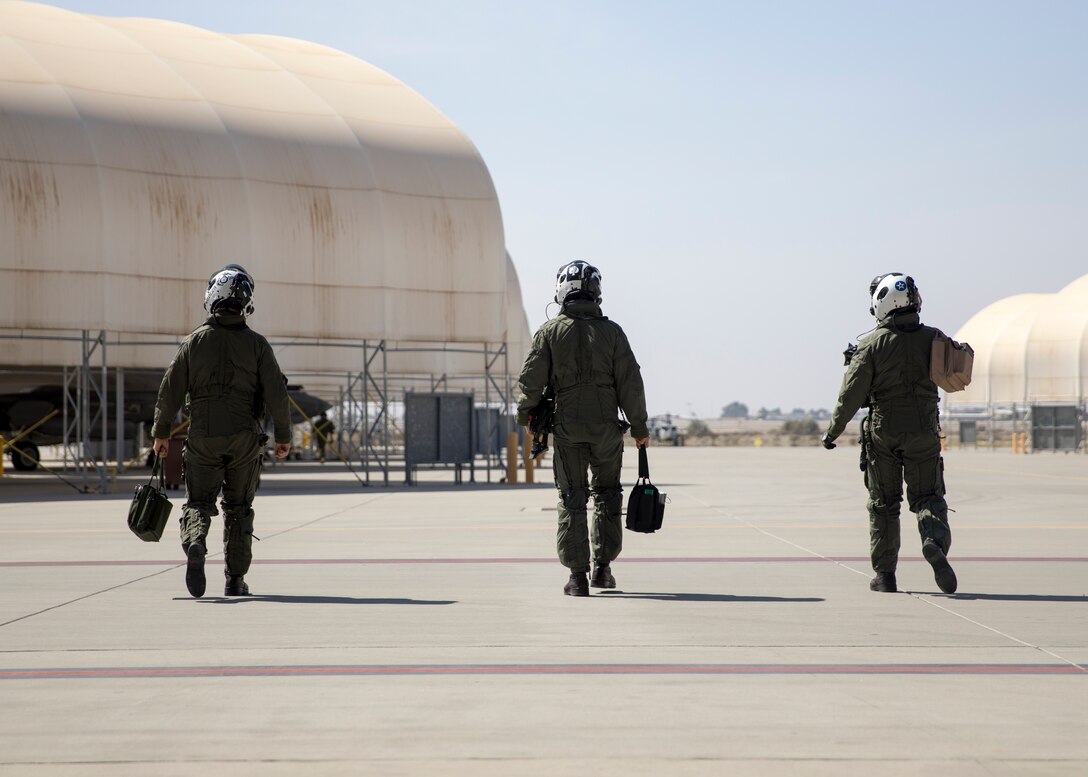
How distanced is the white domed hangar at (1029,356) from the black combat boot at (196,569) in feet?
320

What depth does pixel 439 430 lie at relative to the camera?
27953 millimetres

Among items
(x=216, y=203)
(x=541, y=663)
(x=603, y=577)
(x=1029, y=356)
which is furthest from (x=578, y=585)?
(x=1029, y=356)

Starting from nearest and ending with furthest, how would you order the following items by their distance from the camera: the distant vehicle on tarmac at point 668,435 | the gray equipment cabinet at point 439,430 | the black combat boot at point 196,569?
the black combat boot at point 196,569
the gray equipment cabinet at point 439,430
the distant vehicle on tarmac at point 668,435

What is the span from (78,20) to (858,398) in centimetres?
2584

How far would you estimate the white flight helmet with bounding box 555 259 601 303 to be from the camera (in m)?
9.24

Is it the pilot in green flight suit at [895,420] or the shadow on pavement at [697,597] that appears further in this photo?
the pilot in green flight suit at [895,420]

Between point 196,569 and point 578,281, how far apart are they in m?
3.02

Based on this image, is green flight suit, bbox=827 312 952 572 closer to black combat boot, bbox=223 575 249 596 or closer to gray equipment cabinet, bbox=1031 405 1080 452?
black combat boot, bbox=223 575 249 596

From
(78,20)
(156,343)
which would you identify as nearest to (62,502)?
(156,343)

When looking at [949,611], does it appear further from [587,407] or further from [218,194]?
[218,194]

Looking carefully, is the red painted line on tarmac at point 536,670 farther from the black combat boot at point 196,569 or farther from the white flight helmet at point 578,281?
the white flight helmet at point 578,281

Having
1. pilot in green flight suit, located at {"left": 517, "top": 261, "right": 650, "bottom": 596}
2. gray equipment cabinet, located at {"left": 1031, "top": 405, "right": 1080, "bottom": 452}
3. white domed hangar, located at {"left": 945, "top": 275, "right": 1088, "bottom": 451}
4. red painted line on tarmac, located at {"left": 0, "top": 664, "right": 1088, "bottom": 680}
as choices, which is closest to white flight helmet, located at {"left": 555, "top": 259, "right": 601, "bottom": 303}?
pilot in green flight suit, located at {"left": 517, "top": 261, "right": 650, "bottom": 596}

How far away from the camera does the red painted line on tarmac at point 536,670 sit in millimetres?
5988

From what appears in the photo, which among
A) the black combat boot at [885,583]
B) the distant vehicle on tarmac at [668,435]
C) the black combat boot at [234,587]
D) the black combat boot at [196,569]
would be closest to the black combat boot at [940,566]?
the black combat boot at [885,583]
